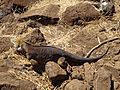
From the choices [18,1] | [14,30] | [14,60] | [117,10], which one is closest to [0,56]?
[14,60]

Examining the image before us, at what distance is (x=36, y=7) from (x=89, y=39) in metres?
1.45

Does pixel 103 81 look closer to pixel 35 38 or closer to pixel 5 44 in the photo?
pixel 35 38

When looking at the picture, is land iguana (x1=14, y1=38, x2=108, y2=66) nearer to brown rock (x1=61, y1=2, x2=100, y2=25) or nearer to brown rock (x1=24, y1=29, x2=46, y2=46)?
brown rock (x1=24, y1=29, x2=46, y2=46)

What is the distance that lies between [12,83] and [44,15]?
1.79m

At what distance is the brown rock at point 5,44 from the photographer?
5.75 meters

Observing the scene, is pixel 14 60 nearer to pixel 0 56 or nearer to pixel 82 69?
pixel 0 56

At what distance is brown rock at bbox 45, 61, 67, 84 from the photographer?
16.3 ft

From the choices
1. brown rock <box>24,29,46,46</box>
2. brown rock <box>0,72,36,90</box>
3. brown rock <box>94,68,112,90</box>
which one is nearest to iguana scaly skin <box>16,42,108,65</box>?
brown rock <box>24,29,46,46</box>

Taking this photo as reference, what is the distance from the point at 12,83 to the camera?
16.0 ft

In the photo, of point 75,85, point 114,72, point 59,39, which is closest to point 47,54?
point 59,39

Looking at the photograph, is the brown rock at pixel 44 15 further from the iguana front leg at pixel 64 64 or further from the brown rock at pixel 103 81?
the brown rock at pixel 103 81

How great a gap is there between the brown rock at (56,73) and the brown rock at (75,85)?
0.19 m

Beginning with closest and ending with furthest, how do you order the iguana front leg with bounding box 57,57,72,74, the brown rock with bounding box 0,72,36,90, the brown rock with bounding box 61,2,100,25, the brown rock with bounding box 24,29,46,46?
the brown rock with bounding box 0,72,36,90 → the iguana front leg with bounding box 57,57,72,74 → the brown rock with bounding box 24,29,46,46 → the brown rock with bounding box 61,2,100,25

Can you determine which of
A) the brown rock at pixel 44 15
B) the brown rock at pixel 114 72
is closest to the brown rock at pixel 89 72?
the brown rock at pixel 114 72
